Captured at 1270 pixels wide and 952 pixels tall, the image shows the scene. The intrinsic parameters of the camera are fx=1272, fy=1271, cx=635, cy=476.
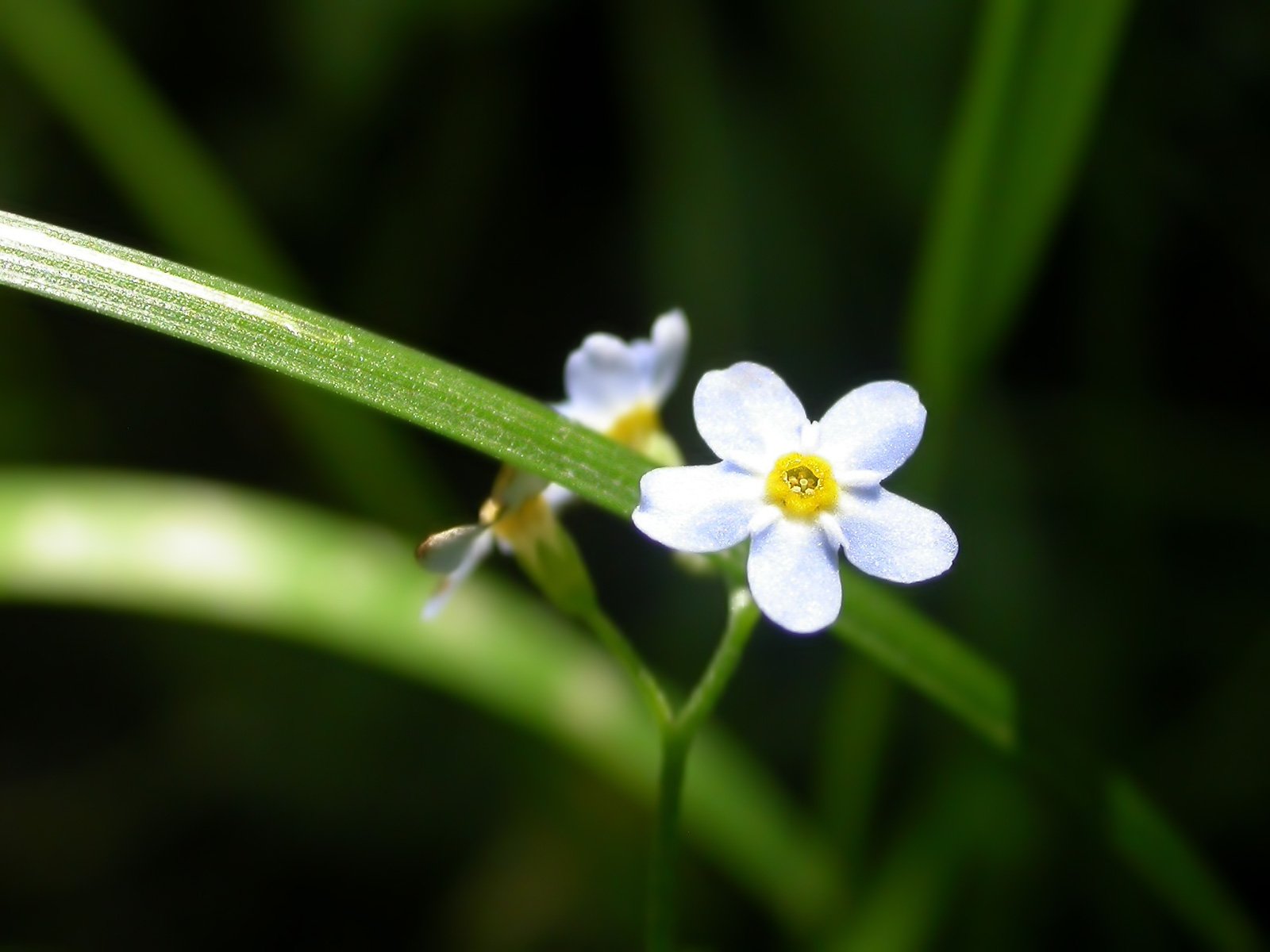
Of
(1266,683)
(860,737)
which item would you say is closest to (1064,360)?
(1266,683)

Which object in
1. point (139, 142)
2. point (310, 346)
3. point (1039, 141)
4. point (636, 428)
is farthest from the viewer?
point (139, 142)

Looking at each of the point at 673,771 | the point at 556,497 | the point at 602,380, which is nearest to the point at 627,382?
the point at 602,380

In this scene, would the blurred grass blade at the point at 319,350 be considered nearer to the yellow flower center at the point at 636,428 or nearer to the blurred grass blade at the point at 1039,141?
the yellow flower center at the point at 636,428

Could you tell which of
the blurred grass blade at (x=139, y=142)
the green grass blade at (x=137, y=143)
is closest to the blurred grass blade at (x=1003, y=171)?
the blurred grass blade at (x=139, y=142)

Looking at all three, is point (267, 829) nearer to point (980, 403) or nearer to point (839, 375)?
point (839, 375)

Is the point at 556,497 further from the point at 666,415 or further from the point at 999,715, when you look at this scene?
the point at 666,415

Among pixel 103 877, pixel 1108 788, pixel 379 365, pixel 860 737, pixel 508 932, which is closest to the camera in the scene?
pixel 379 365
